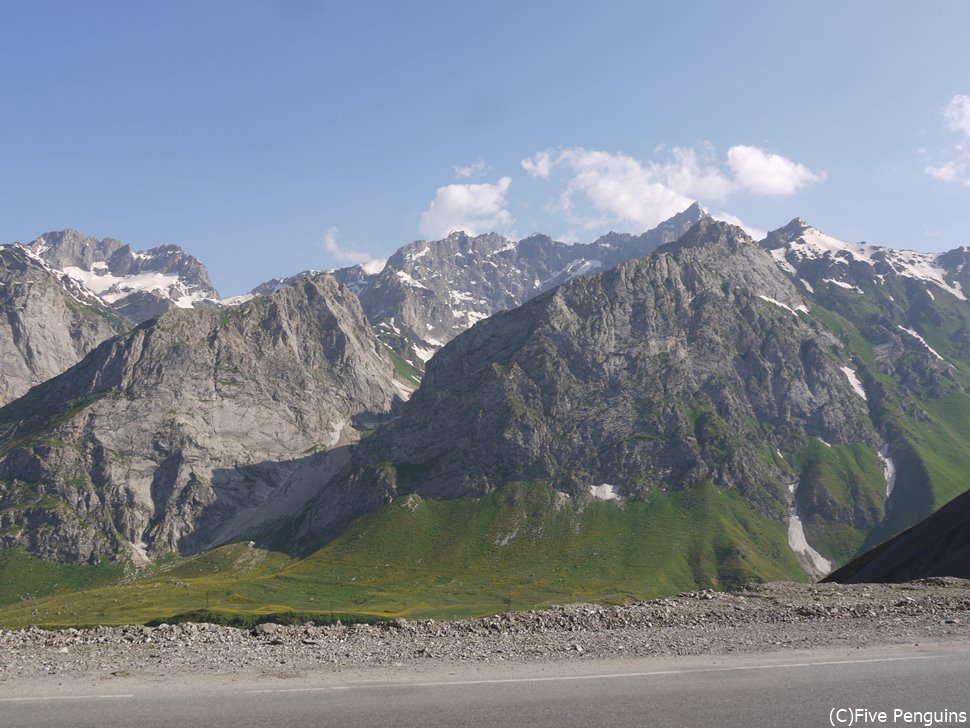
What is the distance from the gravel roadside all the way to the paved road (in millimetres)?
1833

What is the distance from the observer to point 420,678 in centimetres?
2372

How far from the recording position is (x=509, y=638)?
96.4ft

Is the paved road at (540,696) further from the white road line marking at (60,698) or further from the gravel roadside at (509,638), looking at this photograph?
the gravel roadside at (509,638)

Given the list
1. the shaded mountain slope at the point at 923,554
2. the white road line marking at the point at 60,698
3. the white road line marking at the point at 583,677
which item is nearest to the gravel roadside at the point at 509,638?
the white road line marking at the point at 583,677

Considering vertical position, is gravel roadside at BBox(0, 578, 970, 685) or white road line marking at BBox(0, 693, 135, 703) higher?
white road line marking at BBox(0, 693, 135, 703)

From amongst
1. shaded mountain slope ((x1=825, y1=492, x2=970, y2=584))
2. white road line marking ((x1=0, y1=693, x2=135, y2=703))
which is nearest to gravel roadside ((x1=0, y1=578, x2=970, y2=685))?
white road line marking ((x1=0, y1=693, x2=135, y2=703))

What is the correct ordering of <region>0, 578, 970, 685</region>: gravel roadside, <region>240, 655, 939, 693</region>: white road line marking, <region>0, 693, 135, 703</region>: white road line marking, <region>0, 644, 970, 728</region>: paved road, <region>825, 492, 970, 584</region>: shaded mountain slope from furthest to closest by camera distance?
1. <region>825, 492, 970, 584</region>: shaded mountain slope
2. <region>0, 578, 970, 685</region>: gravel roadside
3. <region>240, 655, 939, 693</region>: white road line marking
4. <region>0, 693, 135, 703</region>: white road line marking
5. <region>0, 644, 970, 728</region>: paved road

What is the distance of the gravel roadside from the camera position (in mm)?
25953

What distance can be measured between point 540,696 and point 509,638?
770 centimetres

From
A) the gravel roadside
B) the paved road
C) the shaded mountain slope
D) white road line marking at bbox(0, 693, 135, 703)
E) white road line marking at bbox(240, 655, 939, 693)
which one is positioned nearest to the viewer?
the paved road

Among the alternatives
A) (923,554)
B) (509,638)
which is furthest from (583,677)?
(923,554)

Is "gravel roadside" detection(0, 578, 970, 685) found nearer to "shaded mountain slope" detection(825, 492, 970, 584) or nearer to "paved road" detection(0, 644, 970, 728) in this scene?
"paved road" detection(0, 644, 970, 728)

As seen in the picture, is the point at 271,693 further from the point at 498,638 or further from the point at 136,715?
the point at 498,638

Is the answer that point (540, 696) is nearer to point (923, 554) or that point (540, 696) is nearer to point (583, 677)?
point (583, 677)
